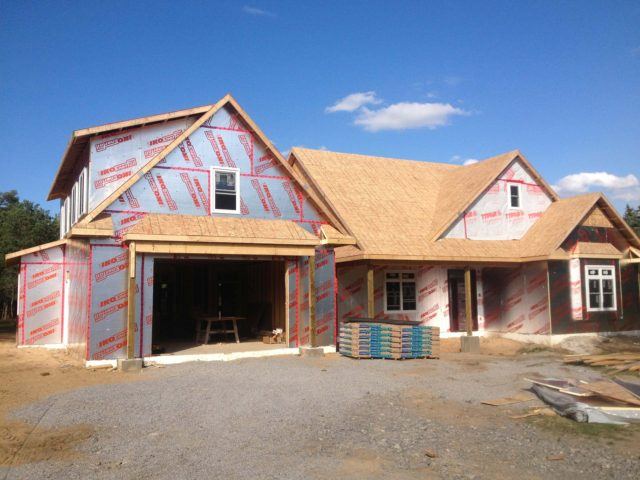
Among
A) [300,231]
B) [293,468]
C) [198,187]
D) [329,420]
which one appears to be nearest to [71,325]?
[198,187]

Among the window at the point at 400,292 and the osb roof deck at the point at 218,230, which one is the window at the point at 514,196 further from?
the osb roof deck at the point at 218,230

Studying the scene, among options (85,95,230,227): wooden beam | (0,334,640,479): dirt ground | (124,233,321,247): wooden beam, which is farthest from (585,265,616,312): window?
(85,95,230,227): wooden beam

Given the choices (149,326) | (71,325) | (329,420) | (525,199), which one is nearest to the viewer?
(329,420)

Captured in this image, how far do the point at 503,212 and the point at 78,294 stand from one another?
15159 millimetres

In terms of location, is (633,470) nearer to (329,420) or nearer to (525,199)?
(329,420)

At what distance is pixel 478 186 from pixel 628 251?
6.24 metres

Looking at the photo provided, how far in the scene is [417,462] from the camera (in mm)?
6305

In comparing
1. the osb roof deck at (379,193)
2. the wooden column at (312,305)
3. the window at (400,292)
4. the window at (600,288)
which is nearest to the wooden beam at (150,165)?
the wooden column at (312,305)

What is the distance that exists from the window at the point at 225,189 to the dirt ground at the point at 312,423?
4203mm

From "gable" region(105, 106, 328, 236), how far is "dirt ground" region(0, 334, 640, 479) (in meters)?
3.99

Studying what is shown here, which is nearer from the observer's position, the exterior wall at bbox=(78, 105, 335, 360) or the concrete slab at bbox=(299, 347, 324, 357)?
the exterior wall at bbox=(78, 105, 335, 360)

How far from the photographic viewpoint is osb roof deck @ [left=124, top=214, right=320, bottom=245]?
42.5 ft

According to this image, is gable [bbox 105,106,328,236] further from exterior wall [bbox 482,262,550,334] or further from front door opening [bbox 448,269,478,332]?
exterior wall [bbox 482,262,550,334]

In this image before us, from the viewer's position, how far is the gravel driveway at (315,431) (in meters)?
6.05
